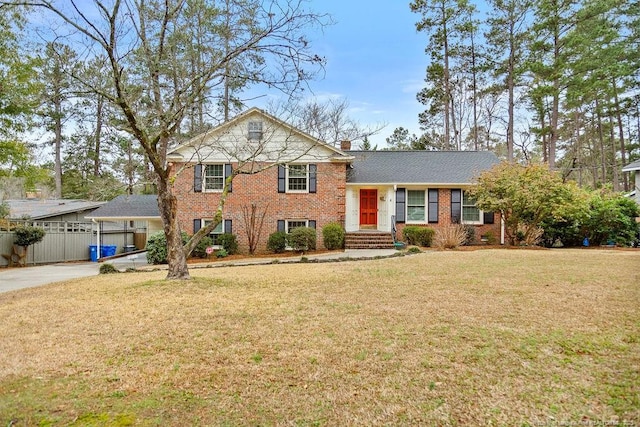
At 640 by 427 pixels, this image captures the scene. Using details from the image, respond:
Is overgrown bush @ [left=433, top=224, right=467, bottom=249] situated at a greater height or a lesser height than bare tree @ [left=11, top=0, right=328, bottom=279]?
lesser

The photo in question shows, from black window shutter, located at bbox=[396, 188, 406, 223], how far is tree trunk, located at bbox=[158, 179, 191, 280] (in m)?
11.6

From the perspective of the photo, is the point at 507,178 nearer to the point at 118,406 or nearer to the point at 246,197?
the point at 246,197

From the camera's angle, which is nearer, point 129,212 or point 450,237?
point 450,237

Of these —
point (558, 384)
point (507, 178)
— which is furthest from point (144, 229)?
point (558, 384)

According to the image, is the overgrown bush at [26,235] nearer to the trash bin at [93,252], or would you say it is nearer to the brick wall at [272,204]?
the trash bin at [93,252]

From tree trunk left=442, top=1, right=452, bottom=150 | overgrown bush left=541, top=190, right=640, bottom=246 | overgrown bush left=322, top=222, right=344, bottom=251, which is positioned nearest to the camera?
overgrown bush left=541, top=190, right=640, bottom=246

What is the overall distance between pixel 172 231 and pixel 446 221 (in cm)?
1300

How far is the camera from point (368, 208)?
19.5m

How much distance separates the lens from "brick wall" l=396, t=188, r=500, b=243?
703 inches

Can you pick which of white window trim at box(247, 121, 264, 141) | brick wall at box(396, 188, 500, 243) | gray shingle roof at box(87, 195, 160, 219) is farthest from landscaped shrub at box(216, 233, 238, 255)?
brick wall at box(396, 188, 500, 243)

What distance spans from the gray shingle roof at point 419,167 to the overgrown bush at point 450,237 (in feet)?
7.97

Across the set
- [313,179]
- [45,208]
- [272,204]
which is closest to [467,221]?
[313,179]

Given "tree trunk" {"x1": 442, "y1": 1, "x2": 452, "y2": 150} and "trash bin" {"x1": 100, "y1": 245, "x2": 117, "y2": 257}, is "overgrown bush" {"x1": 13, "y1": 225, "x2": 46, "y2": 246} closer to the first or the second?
"trash bin" {"x1": 100, "y1": 245, "x2": 117, "y2": 257}

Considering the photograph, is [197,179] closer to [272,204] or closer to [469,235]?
[272,204]
